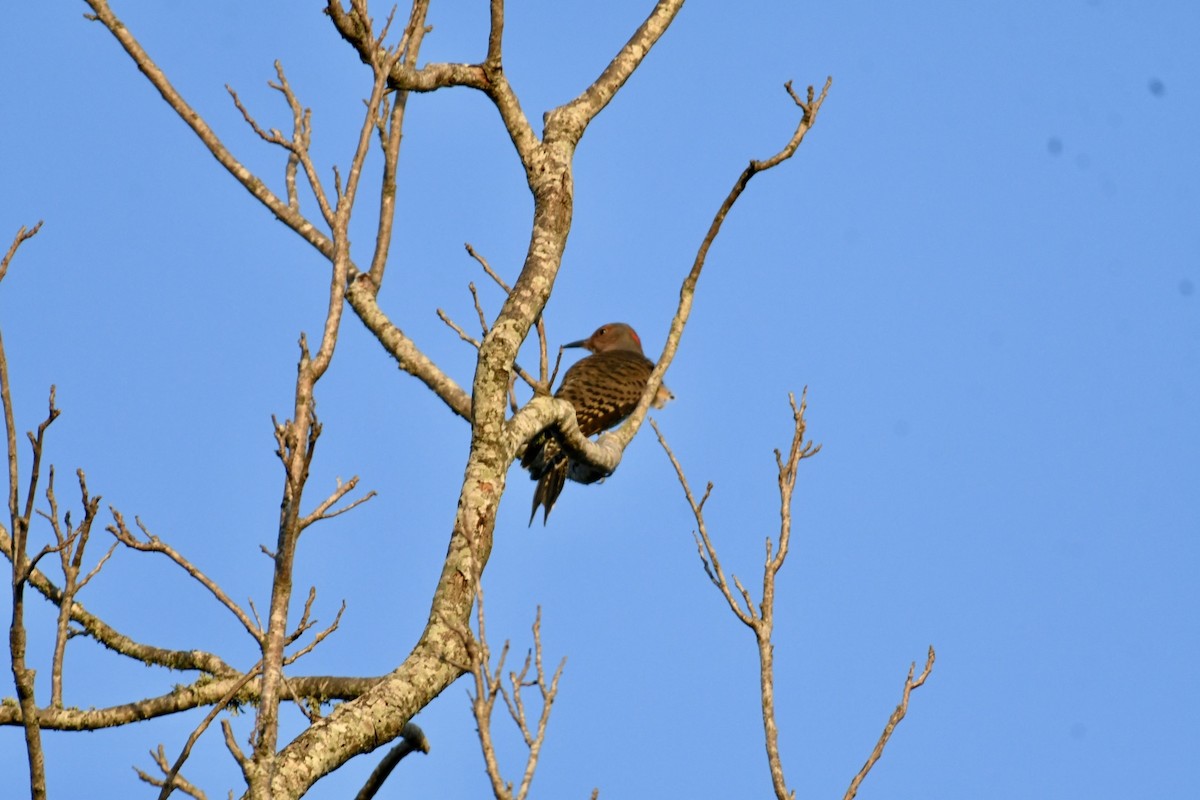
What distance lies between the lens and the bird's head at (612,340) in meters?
13.3

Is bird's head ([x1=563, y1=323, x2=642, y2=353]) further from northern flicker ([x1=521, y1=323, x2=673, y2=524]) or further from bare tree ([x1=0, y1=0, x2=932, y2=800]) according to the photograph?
A: bare tree ([x1=0, y1=0, x2=932, y2=800])

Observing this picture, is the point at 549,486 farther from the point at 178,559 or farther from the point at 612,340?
the point at 612,340

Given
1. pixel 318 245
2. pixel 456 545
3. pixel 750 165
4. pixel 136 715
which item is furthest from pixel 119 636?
pixel 750 165

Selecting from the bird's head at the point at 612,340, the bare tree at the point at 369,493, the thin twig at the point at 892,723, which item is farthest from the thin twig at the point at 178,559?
the bird's head at the point at 612,340

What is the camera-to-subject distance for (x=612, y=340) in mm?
13391

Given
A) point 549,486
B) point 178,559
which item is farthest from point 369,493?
point 549,486

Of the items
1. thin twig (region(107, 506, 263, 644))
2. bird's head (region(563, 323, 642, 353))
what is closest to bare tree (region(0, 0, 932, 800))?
thin twig (region(107, 506, 263, 644))

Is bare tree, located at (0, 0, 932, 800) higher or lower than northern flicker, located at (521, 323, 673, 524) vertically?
lower

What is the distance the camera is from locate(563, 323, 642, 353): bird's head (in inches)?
524

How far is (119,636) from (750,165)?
12.5 ft

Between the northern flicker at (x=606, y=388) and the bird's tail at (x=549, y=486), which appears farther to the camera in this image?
the northern flicker at (x=606, y=388)

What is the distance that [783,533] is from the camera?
5.25 meters

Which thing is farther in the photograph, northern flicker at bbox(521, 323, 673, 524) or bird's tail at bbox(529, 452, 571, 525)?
northern flicker at bbox(521, 323, 673, 524)

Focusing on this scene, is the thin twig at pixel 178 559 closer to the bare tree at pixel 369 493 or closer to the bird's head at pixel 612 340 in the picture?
the bare tree at pixel 369 493
